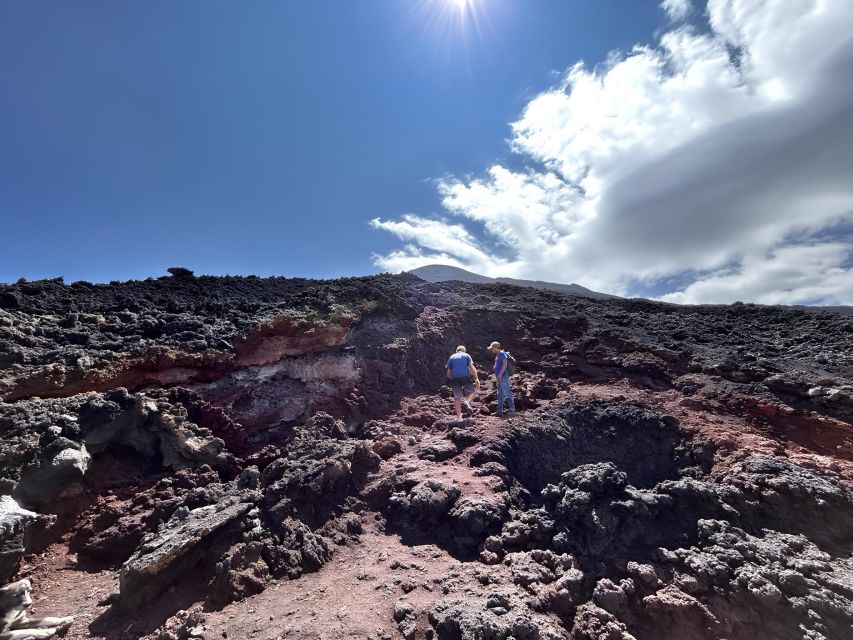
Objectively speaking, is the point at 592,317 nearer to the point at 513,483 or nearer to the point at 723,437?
the point at 723,437

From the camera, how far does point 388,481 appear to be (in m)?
6.62

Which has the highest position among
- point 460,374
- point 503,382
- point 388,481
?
point 460,374

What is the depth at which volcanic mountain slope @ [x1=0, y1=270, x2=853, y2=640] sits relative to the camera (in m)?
4.34

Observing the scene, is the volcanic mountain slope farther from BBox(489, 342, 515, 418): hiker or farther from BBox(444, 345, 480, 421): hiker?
BBox(444, 345, 480, 421): hiker

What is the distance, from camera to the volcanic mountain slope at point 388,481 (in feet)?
14.2

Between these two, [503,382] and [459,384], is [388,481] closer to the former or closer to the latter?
[459,384]

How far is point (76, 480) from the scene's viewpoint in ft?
18.0

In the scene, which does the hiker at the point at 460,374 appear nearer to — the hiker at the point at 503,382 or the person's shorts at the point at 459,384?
the person's shorts at the point at 459,384

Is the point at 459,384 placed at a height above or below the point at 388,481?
above

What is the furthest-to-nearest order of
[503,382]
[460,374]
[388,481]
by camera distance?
[460,374], [503,382], [388,481]

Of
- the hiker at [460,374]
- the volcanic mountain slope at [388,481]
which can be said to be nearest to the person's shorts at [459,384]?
the hiker at [460,374]

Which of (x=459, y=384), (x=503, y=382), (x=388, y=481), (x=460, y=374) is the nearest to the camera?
(x=388, y=481)

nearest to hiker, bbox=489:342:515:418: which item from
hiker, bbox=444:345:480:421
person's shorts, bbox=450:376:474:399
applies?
hiker, bbox=444:345:480:421

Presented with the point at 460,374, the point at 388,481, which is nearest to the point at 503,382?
the point at 460,374
